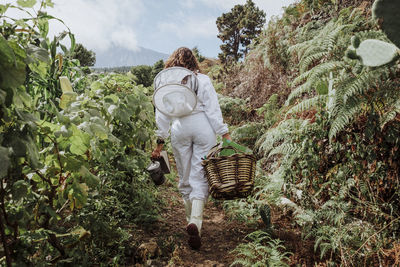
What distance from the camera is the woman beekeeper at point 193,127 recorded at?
3.25 metres

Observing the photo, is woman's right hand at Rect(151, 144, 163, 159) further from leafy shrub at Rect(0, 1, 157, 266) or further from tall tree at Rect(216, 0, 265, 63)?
tall tree at Rect(216, 0, 265, 63)

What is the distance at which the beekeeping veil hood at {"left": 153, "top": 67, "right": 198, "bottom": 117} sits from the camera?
3141mm

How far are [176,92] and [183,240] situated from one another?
153 cm

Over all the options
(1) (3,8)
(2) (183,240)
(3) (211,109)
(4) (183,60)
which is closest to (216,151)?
(3) (211,109)

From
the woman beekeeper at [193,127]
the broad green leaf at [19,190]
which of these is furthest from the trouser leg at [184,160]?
the broad green leaf at [19,190]

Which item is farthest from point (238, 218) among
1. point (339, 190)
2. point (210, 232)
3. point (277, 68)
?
point (277, 68)

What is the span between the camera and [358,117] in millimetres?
2996

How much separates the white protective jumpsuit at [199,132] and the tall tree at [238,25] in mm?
22709

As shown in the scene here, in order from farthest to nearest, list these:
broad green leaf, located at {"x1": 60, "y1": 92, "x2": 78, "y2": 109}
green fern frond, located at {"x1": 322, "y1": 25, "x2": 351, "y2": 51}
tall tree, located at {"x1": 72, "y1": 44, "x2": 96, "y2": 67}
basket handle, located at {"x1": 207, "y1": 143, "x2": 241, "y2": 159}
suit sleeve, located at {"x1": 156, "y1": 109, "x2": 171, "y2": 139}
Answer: tall tree, located at {"x1": 72, "y1": 44, "x2": 96, "y2": 67}
green fern frond, located at {"x1": 322, "y1": 25, "x2": 351, "y2": 51}
suit sleeve, located at {"x1": 156, "y1": 109, "x2": 171, "y2": 139}
basket handle, located at {"x1": 207, "y1": 143, "x2": 241, "y2": 159}
broad green leaf, located at {"x1": 60, "y1": 92, "x2": 78, "y2": 109}

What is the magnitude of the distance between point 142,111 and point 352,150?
79.8 inches

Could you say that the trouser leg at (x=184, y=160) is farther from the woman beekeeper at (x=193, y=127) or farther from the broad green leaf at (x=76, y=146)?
the broad green leaf at (x=76, y=146)

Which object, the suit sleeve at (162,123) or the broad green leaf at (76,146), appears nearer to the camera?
the broad green leaf at (76,146)

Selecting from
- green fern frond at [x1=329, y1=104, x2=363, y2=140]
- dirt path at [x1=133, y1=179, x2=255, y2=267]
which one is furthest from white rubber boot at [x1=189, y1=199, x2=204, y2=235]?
green fern frond at [x1=329, y1=104, x2=363, y2=140]

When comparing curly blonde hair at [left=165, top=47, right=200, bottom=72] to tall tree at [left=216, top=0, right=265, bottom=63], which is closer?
curly blonde hair at [left=165, top=47, right=200, bottom=72]
